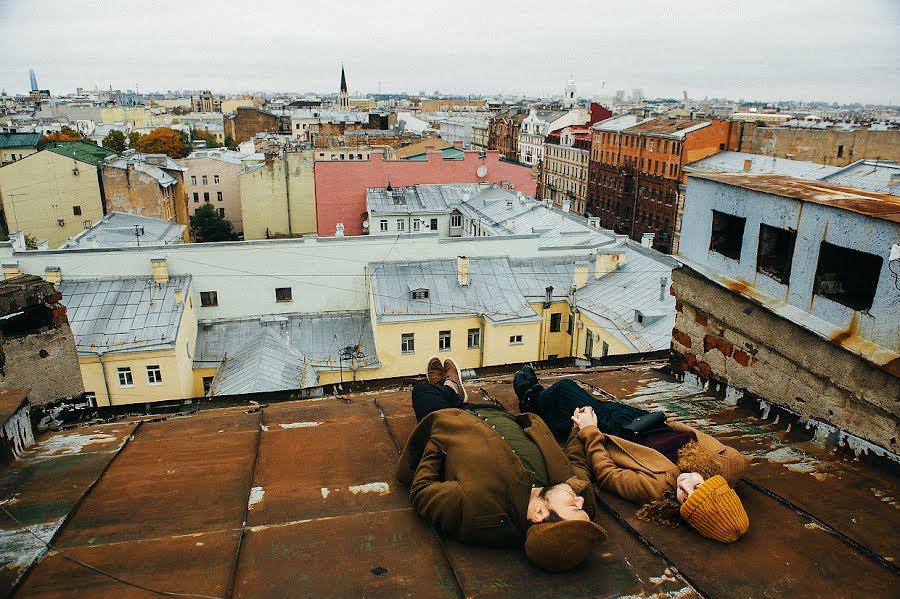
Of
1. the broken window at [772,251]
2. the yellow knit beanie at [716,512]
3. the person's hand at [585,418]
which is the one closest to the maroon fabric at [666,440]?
the person's hand at [585,418]

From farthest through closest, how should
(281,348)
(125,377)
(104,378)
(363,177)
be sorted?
(363,177), (281,348), (125,377), (104,378)

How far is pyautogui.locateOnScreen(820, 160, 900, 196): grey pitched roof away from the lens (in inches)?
1113

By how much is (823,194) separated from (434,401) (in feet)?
11.0

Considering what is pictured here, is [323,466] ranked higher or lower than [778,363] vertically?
lower

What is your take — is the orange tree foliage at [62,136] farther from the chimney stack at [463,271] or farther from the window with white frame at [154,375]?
the chimney stack at [463,271]

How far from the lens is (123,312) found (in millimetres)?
16266

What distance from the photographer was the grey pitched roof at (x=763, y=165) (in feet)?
109

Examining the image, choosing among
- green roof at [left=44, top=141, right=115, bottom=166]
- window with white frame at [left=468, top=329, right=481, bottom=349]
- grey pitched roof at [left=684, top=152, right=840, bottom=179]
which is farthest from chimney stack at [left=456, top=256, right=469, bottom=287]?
green roof at [left=44, top=141, right=115, bottom=166]

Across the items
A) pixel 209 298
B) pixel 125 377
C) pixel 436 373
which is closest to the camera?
pixel 436 373

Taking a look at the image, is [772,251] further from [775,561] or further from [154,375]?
[154,375]

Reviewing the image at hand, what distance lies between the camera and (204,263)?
18.3 metres

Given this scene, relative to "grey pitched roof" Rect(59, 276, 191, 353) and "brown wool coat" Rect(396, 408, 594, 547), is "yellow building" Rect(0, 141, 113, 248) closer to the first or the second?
"grey pitched roof" Rect(59, 276, 191, 353)

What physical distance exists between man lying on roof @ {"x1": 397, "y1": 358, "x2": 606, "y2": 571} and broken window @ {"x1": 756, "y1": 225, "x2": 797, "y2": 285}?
7.82 feet

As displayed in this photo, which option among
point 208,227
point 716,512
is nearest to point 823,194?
point 716,512
